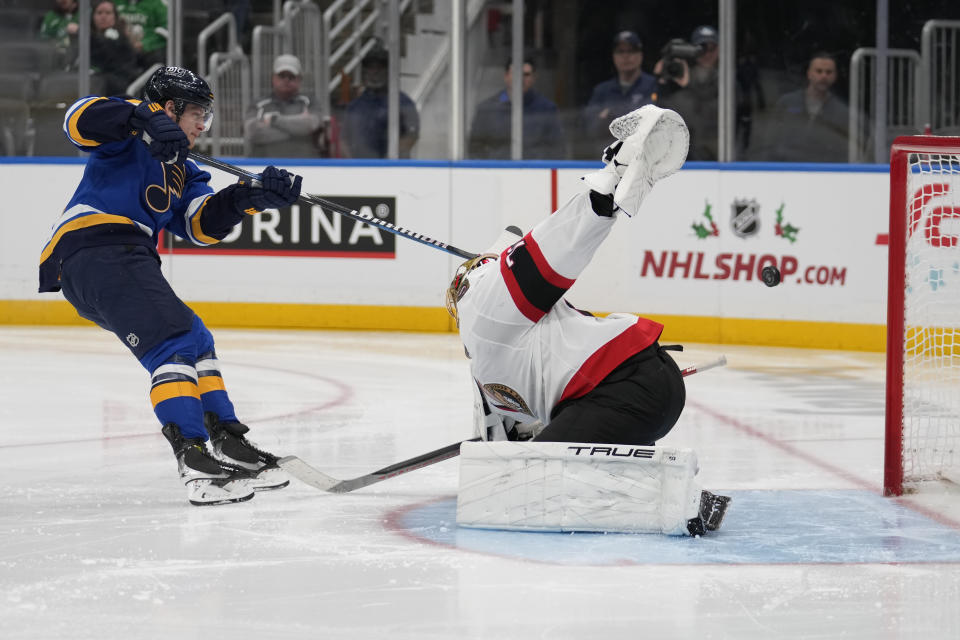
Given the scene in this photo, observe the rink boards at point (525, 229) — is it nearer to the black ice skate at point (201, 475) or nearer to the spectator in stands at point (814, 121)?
the spectator in stands at point (814, 121)

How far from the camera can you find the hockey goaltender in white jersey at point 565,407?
2.82 meters

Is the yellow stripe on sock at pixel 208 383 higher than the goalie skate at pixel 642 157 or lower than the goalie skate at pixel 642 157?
lower

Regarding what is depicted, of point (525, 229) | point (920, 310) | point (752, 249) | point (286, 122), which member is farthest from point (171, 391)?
point (286, 122)

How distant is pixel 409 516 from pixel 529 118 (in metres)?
4.45

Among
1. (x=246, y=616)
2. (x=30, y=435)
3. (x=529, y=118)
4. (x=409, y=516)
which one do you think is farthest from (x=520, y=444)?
(x=529, y=118)

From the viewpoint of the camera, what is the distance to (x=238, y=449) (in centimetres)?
344

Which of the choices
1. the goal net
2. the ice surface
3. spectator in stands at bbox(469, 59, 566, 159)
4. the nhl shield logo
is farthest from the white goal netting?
spectator in stands at bbox(469, 59, 566, 159)

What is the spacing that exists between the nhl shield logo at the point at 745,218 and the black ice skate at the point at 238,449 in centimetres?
371

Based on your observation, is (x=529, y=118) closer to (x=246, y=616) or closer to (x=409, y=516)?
(x=409, y=516)

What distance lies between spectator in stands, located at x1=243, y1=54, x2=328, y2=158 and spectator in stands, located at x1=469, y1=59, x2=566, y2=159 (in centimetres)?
88

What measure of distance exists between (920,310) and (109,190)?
2301 mm

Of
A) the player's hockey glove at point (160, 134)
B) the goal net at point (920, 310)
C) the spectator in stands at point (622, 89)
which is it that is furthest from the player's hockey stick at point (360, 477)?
the spectator in stands at point (622, 89)

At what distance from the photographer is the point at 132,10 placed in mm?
7723

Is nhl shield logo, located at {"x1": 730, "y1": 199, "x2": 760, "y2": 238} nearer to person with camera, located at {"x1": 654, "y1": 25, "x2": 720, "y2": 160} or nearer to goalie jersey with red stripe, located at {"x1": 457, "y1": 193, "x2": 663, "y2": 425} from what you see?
person with camera, located at {"x1": 654, "y1": 25, "x2": 720, "y2": 160}
